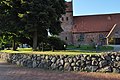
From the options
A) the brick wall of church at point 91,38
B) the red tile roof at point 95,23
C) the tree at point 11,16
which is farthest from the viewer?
the red tile roof at point 95,23

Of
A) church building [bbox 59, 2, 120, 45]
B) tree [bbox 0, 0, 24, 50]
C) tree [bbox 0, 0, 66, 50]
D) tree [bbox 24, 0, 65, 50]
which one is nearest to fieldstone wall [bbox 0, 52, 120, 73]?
tree [bbox 24, 0, 65, 50]

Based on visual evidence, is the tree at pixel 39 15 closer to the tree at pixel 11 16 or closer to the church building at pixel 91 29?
the tree at pixel 11 16

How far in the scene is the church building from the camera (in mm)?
62125

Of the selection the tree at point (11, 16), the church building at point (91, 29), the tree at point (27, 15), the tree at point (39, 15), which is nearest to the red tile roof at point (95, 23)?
the church building at point (91, 29)

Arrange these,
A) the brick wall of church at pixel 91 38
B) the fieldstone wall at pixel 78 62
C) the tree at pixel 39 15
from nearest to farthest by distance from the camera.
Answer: the fieldstone wall at pixel 78 62, the tree at pixel 39 15, the brick wall of church at pixel 91 38

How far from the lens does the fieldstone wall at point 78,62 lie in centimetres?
1392

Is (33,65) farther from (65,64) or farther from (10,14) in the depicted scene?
(10,14)

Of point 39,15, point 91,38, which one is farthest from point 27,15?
point 91,38

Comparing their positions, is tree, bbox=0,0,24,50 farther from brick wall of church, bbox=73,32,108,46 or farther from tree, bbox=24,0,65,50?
brick wall of church, bbox=73,32,108,46

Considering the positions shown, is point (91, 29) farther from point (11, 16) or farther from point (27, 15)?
point (27, 15)

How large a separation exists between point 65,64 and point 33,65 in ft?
9.85

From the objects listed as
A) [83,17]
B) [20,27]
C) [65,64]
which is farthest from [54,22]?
[83,17]

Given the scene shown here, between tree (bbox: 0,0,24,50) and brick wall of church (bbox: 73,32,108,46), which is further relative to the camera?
brick wall of church (bbox: 73,32,108,46)

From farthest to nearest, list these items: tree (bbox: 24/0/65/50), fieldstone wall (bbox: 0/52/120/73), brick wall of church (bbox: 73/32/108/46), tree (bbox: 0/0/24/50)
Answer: brick wall of church (bbox: 73/32/108/46) → tree (bbox: 0/0/24/50) → tree (bbox: 24/0/65/50) → fieldstone wall (bbox: 0/52/120/73)
